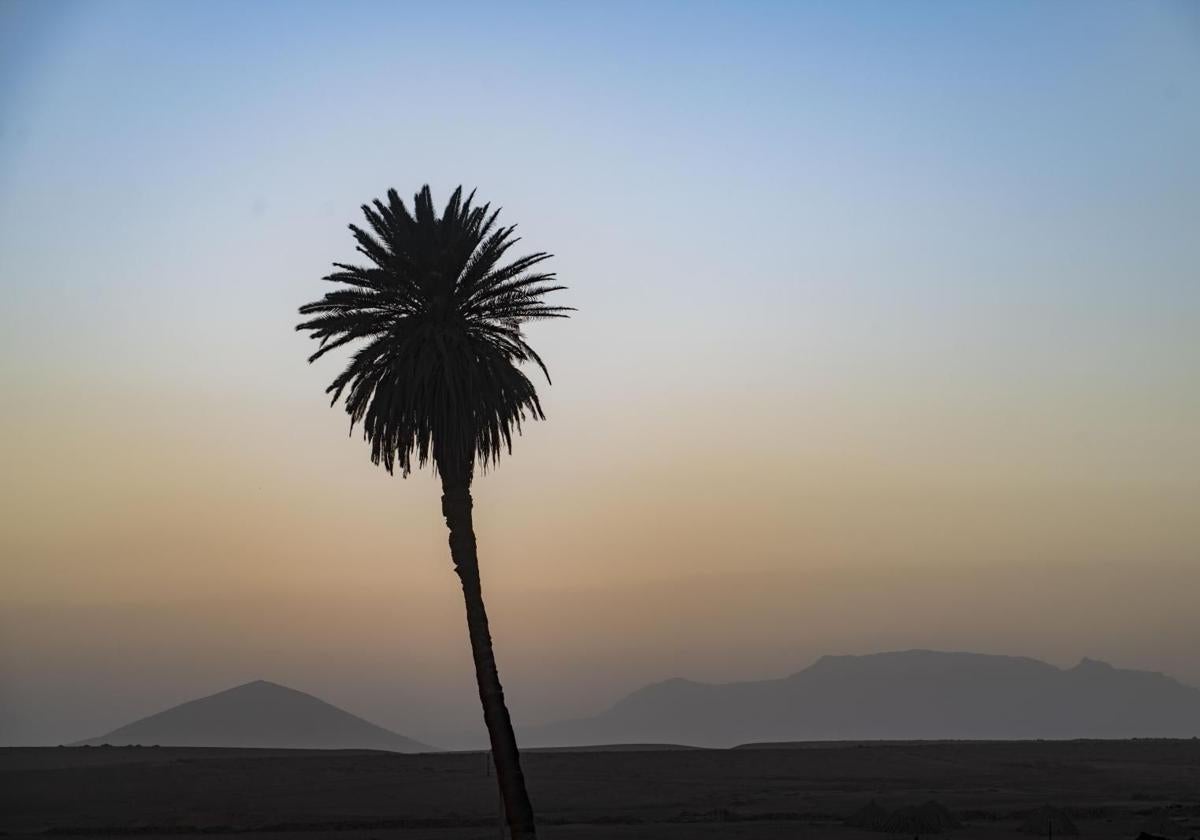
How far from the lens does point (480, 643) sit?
40.7 meters

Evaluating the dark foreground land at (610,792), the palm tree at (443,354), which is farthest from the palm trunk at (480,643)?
the dark foreground land at (610,792)

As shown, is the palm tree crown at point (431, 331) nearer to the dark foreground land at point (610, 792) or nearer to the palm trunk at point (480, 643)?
the palm trunk at point (480, 643)

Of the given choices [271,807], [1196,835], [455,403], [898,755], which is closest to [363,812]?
[271,807]

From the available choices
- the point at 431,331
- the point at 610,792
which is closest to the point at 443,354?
the point at 431,331

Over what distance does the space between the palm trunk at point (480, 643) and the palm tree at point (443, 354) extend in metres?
0.03

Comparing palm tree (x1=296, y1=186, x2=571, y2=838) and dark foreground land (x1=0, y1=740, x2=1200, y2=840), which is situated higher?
palm tree (x1=296, y1=186, x2=571, y2=838)

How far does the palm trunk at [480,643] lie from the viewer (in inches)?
1559

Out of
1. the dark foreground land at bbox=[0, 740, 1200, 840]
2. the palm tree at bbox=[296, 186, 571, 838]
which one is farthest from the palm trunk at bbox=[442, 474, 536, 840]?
the dark foreground land at bbox=[0, 740, 1200, 840]

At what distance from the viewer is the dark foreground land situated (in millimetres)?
55812

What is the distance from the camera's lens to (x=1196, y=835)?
4534cm

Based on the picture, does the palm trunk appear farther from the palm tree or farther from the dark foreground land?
the dark foreground land

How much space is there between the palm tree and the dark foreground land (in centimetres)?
1580

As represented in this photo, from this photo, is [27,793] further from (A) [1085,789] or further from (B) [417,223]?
(A) [1085,789]

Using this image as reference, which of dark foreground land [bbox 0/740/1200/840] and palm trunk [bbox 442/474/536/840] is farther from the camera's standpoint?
dark foreground land [bbox 0/740/1200/840]
